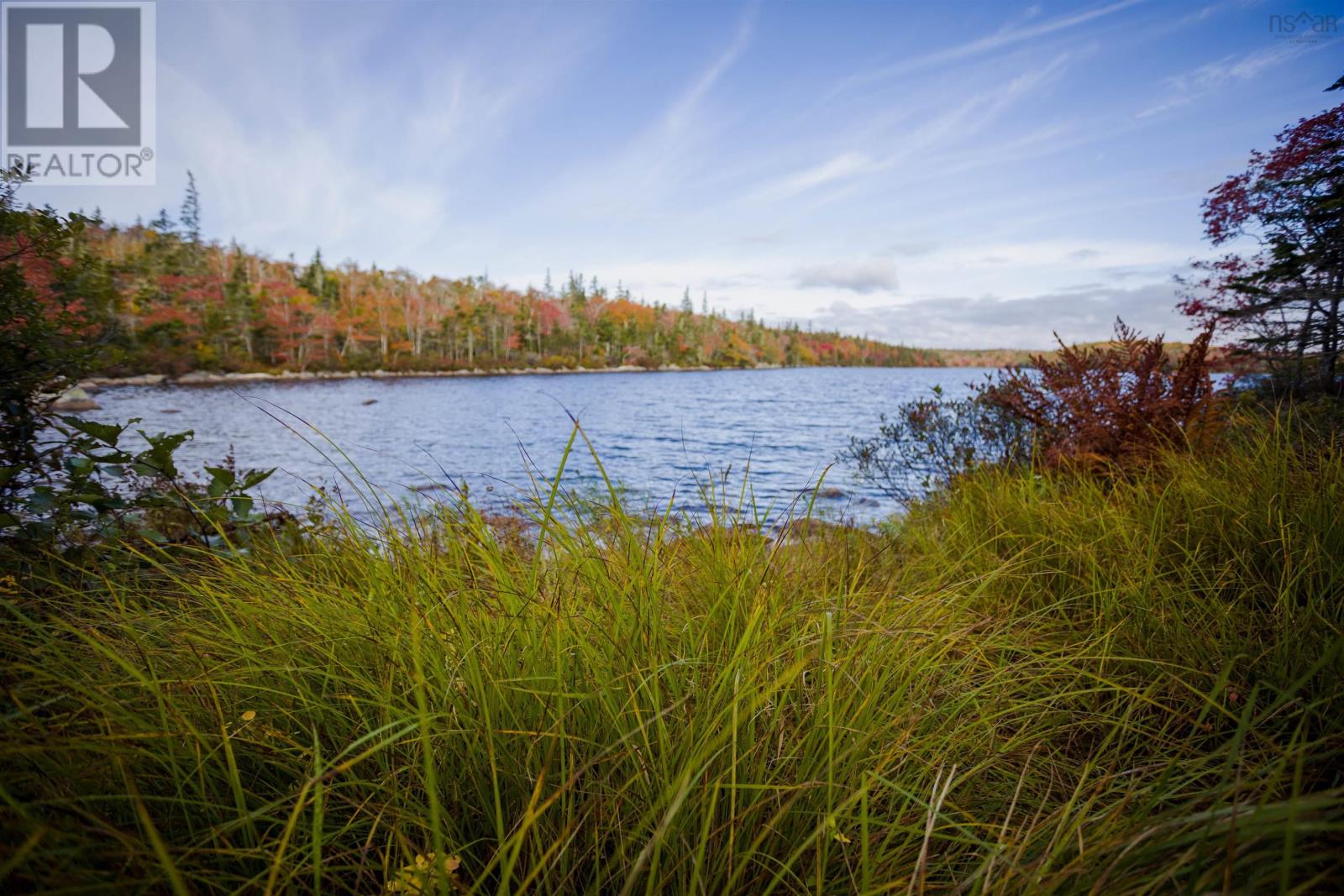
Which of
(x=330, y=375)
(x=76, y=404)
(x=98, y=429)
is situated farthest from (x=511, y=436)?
(x=330, y=375)

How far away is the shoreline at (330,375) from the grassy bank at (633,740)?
15.7 metres

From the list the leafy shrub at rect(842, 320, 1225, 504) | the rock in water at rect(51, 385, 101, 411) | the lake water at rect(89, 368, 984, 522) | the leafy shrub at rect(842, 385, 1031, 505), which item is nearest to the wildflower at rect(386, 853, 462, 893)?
the lake water at rect(89, 368, 984, 522)

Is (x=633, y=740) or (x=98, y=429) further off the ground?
(x=98, y=429)

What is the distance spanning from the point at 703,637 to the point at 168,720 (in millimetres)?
1070

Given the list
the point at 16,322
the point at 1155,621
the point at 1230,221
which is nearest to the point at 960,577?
the point at 1155,621

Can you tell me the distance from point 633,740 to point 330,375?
59443 mm

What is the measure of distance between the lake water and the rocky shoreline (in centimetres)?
213

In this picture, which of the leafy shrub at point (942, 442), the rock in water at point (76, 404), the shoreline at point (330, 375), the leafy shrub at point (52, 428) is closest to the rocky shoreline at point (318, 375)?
the shoreline at point (330, 375)

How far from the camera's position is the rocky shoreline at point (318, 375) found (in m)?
36.2

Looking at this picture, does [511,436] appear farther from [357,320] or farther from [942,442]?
[357,320]

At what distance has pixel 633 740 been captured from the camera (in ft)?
3.66

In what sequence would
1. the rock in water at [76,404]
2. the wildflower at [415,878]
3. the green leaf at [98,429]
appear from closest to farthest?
the wildflower at [415,878], the green leaf at [98,429], the rock in water at [76,404]

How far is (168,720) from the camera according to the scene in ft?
3.54

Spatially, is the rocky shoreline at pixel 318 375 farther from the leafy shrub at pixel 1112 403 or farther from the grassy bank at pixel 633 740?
the leafy shrub at pixel 1112 403
